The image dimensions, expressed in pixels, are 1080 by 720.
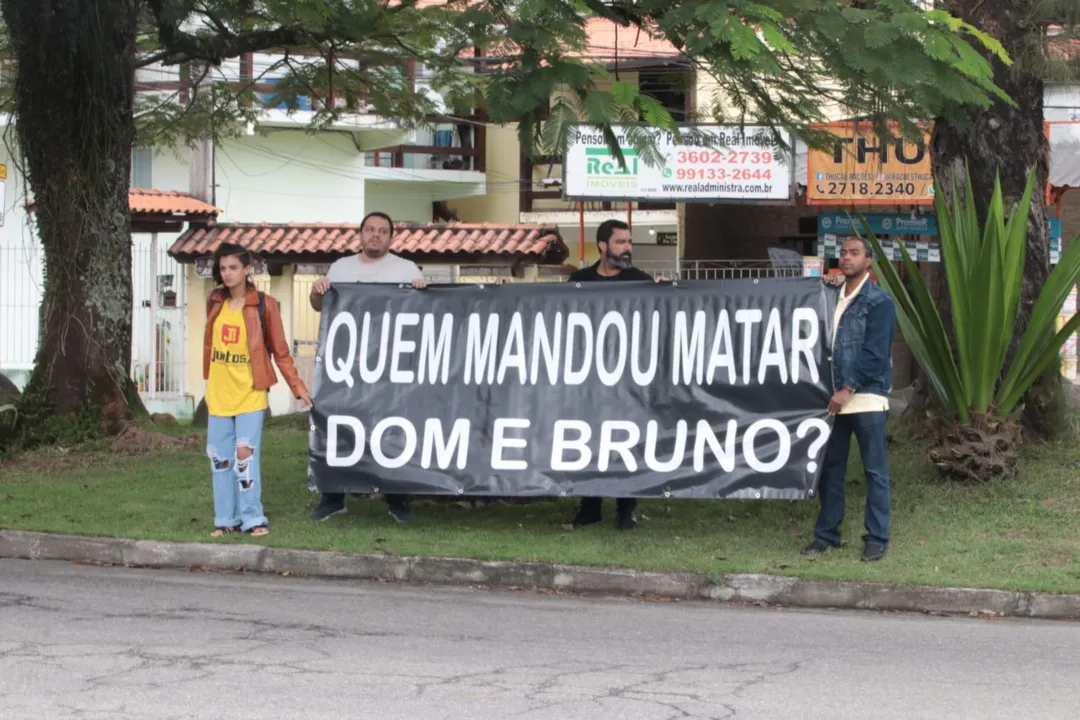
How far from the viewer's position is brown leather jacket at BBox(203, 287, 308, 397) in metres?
9.02

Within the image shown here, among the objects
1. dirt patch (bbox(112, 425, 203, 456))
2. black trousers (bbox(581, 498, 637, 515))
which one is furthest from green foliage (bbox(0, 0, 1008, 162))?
dirt patch (bbox(112, 425, 203, 456))

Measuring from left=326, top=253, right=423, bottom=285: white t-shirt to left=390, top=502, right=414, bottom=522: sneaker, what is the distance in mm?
1460

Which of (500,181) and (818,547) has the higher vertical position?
(500,181)

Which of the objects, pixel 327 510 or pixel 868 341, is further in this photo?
pixel 327 510

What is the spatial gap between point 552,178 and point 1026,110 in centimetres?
1869

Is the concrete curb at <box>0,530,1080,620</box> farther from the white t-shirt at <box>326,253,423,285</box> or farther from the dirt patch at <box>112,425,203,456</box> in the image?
the dirt patch at <box>112,425,203,456</box>

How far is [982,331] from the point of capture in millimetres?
9672

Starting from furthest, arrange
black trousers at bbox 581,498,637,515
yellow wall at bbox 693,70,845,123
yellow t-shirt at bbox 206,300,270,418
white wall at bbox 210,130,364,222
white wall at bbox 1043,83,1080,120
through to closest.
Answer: white wall at bbox 210,130,364,222
white wall at bbox 1043,83,1080,120
yellow wall at bbox 693,70,845,123
black trousers at bbox 581,498,637,515
yellow t-shirt at bbox 206,300,270,418

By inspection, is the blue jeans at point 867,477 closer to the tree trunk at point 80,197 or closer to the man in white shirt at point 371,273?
the man in white shirt at point 371,273

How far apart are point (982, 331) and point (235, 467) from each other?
4911mm

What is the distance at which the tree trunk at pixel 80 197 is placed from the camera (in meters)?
12.4

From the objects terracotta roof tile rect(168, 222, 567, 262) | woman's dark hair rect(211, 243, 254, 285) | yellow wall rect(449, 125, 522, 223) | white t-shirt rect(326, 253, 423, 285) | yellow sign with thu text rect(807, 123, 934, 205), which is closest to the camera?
woman's dark hair rect(211, 243, 254, 285)

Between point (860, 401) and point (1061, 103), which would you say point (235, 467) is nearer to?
point (860, 401)

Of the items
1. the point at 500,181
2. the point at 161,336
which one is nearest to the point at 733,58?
the point at 161,336
